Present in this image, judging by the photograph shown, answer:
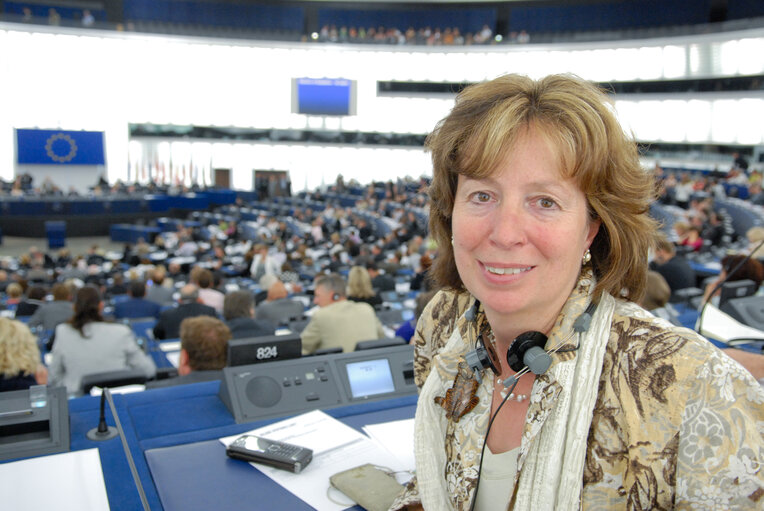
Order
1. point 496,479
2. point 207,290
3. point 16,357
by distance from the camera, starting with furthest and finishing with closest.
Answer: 1. point 207,290
2. point 16,357
3. point 496,479

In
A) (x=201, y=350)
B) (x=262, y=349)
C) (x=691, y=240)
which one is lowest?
(x=201, y=350)

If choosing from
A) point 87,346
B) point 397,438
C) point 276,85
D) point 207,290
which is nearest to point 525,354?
point 397,438

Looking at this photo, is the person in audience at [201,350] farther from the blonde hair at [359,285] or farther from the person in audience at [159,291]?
the person in audience at [159,291]

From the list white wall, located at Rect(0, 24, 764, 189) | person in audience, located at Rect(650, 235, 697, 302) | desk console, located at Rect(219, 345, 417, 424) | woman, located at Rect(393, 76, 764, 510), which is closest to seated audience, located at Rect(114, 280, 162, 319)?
desk console, located at Rect(219, 345, 417, 424)

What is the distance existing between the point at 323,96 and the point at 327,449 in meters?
25.9

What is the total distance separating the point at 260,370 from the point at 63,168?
23410mm

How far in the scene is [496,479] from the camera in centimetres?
120

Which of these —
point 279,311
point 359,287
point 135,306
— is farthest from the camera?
point 135,306

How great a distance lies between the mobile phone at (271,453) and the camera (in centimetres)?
152

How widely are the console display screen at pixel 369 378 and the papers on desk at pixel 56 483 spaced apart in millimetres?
766

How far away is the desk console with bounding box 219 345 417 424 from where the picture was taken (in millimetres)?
1839

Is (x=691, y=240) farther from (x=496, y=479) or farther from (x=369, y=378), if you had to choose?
(x=496, y=479)

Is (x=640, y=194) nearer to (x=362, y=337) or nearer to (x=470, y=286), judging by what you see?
(x=470, y=286)

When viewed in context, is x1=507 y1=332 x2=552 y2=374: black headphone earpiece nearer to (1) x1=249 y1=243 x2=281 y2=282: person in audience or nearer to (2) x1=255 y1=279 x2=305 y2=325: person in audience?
(2) x1=255 y1=279 x2=305 y2=325: person in audience
